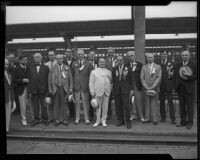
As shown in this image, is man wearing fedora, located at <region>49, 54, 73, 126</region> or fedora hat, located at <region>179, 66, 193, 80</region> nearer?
fedora hat, located at <region>179, 66, 193, 80</region>

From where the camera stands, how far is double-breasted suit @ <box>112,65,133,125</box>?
840 cm

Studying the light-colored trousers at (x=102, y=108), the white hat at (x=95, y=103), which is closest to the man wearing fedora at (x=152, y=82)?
the light-colored trousers at (x=102, y=108)

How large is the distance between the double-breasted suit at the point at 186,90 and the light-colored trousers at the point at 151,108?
2.20 ft

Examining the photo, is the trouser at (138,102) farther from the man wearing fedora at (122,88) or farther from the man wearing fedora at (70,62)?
the man wearing fedora at (70,62)

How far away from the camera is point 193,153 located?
21.5 ft

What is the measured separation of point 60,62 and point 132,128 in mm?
2555

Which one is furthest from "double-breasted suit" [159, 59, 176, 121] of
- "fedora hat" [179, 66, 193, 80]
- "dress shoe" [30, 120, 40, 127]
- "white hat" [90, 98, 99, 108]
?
"dress shoe" [30, 120, 40, 127]

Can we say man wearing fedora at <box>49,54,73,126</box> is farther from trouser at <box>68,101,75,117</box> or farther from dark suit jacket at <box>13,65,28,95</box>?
dark suit jacket at <box>13,65,28,95</box>

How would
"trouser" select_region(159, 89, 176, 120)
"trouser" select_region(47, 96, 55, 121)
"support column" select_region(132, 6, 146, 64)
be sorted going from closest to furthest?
"trouser" select_region(159, 89, 176, 120)
"trouser" select_region(47, 96, 55, 121)
"support column" select_region(132, 6, 146, 64)

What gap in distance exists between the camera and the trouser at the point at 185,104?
319 inches

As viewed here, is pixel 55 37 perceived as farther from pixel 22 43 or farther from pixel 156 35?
pixel 156 35

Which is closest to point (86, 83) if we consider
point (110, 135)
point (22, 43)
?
point (110, 135)

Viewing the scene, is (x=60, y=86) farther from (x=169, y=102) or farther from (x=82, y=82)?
(x=169, y=102)

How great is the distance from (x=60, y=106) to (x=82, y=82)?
87 centimetres
